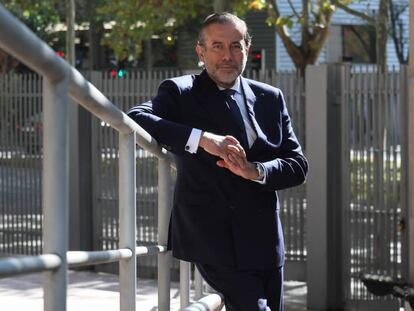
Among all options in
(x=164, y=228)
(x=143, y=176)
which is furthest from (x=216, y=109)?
(x=143, y=176)

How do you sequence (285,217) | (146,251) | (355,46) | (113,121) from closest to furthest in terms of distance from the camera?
(113,121) → (146,251) → (285,217) → (355,46)

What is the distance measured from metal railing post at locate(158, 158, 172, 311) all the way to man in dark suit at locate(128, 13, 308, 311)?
1.83ft

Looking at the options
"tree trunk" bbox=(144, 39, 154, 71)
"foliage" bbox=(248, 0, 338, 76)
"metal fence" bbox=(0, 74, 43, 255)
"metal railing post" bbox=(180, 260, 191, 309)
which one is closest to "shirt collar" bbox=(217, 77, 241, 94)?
"metal railing post" bbox=(180, 260, 191, 309)

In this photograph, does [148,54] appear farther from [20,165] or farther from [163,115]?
[163,115]

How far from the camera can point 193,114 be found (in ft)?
11.9

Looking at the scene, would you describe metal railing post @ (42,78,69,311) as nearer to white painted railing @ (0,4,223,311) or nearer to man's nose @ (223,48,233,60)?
white painted railing @ (0,4,223,311)

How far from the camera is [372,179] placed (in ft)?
26.3

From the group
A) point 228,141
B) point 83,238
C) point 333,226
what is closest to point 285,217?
point 333,226

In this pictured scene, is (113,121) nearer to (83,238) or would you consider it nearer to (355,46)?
(83,238)

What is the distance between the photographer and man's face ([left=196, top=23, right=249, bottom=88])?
3570 millimetres

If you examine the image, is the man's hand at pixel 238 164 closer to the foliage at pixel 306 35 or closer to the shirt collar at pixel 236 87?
the shirt collar at pixel 236 87

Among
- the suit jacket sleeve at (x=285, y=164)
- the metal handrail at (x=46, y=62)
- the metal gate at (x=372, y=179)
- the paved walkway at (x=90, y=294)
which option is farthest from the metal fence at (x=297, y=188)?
the metal handrail at (x=46, y=62)

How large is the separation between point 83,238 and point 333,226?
2830 mm

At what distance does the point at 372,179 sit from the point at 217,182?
4661 millimetres
